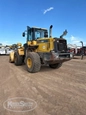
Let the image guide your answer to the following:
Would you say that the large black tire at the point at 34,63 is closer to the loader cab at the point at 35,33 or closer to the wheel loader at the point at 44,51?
the wheel loader at the point at 44,51

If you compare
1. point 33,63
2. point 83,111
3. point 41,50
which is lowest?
point 83,111

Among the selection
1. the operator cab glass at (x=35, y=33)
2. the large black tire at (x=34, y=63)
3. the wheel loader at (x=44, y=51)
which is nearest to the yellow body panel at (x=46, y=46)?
the wheel loader at (x=44, y=51)

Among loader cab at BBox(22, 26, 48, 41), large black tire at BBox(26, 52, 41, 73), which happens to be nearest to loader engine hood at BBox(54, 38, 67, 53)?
large black tire at BBox(26, 52, 41, 73)

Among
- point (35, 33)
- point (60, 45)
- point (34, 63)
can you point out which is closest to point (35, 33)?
point (35, 33)

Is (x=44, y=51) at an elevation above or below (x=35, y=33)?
below

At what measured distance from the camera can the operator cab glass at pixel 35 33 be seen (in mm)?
9781

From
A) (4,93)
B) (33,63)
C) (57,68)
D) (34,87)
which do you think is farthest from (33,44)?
(4,93)

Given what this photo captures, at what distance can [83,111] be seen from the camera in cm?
360

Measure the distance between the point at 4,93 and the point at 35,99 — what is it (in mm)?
1168

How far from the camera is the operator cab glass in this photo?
385 inches

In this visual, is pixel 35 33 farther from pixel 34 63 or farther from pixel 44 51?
pixel 34 63

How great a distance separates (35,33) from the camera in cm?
980

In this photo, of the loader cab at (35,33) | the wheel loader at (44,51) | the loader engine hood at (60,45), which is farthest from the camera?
the loader cab at (35,33)

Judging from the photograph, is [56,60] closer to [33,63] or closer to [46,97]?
[33,63]
